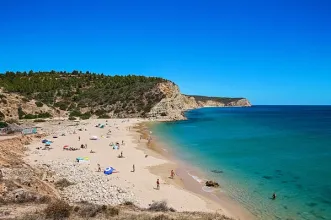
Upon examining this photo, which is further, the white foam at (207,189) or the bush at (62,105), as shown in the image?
the bush at (62,105)

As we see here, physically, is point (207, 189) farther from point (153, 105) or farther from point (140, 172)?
point (153, 105)

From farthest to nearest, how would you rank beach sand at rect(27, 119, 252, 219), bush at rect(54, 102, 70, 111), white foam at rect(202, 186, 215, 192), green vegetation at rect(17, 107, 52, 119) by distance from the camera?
bush at rect(54, 102, 70, 111)
green vegetation at rect(17, 107, 52, 119)
white foam at rect(202, 186, 215, 192)
beach sand at rect(27, 119, 252, 219)

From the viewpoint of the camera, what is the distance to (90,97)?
109125 mm

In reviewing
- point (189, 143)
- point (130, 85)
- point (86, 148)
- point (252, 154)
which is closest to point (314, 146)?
point (252, 154)

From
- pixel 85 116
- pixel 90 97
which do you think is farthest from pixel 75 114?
pixel 90 97

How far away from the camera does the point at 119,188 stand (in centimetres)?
2347

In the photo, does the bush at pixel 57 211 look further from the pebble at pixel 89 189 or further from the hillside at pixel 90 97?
the hillside at pixel 90 97

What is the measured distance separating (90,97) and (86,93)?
392 centimetres

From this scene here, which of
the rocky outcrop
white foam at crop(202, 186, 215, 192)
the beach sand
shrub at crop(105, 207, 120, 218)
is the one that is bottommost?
white foam at crop(202, 186, 215, 192)

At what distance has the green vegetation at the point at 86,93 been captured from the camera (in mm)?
101500

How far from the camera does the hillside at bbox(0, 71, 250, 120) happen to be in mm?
95562

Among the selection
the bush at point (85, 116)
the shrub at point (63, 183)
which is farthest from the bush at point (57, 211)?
the bush at point (85, 116)

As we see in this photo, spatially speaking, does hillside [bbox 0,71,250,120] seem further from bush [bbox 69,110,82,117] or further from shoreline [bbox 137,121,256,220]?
shoreline [bbox 137,121,256,220]

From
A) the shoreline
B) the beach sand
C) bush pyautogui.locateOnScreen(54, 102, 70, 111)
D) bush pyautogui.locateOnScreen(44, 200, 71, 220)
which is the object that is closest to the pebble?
the beach sand
